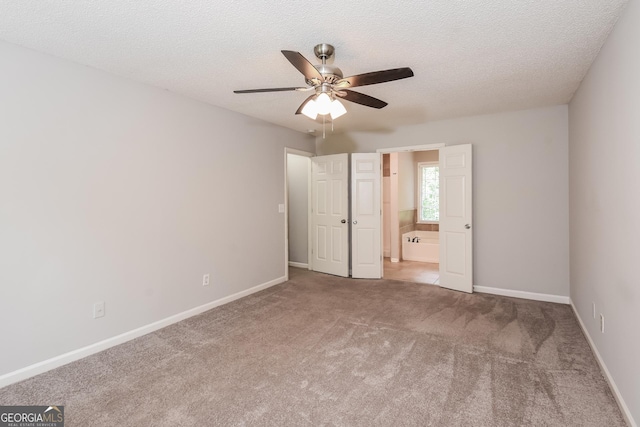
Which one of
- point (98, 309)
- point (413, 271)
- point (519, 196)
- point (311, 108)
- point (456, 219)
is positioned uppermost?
point (311, 108)

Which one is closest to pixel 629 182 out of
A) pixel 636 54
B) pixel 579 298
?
pixel 636 54

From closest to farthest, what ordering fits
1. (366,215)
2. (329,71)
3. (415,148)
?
1. (329,71)
2. (415,148)
3. (366,215)

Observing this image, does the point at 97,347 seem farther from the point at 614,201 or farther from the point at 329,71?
the point at 614,201

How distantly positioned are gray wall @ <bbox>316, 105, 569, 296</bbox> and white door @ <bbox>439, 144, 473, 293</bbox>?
0.19 m

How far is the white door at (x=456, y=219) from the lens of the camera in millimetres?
A: 4273

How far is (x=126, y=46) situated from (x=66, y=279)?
186 centimetres

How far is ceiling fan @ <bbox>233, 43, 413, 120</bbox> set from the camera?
6.79 feet

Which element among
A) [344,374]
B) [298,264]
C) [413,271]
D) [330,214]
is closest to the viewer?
[344,374]

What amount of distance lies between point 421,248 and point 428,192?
4.98 ft

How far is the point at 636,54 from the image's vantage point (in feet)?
5.63

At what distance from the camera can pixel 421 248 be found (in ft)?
21.1

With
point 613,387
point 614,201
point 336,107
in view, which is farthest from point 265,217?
point 613,387

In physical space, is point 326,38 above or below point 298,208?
above

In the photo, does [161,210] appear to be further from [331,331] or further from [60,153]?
[331,331]
